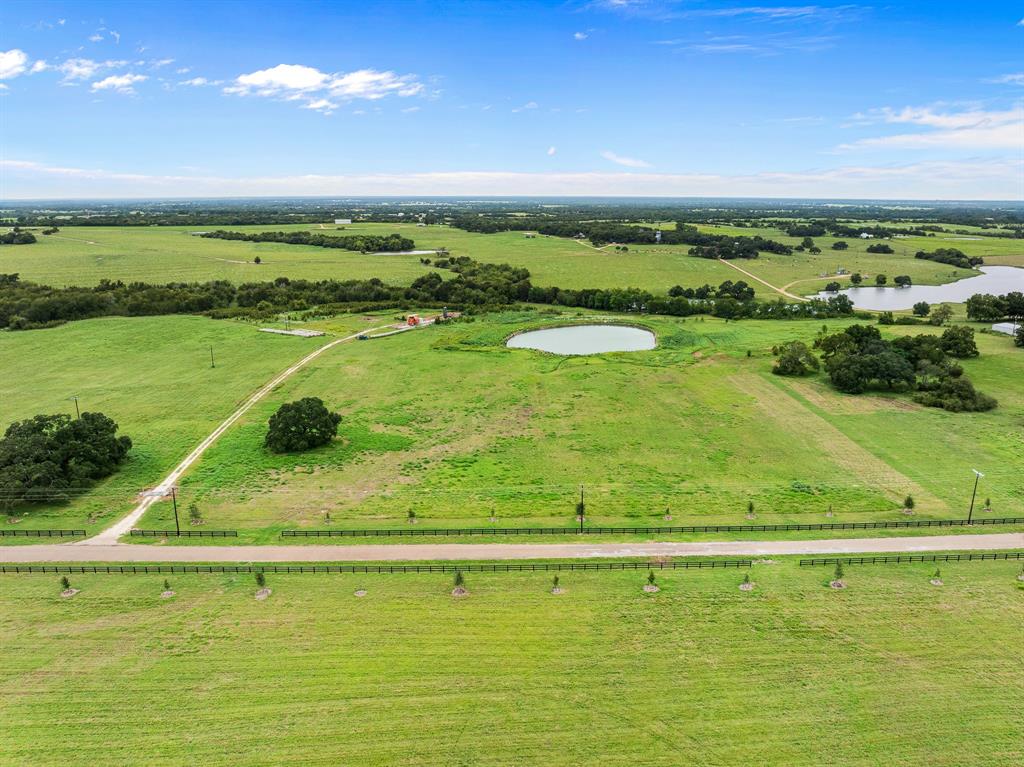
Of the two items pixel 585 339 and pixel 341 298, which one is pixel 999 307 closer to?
pixel 585 339

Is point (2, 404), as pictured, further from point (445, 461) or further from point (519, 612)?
point (519, 612)

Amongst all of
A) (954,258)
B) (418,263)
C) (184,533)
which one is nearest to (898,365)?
(184,533)

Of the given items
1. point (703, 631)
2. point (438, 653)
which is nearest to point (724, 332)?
Result: point (703, 631)

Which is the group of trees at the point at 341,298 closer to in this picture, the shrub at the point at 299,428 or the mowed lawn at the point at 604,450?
the mowed lawn at the point at 604,450

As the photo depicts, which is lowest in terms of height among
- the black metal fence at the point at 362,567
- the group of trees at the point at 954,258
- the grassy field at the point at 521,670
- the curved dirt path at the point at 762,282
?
the grassy field at the point at 521,670

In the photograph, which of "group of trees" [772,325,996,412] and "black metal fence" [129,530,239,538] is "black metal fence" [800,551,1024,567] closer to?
"group of trees" [772,325,996,412]

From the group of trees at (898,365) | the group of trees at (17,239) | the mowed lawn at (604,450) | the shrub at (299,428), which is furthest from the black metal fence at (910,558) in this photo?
the group of trees at (17,239)
